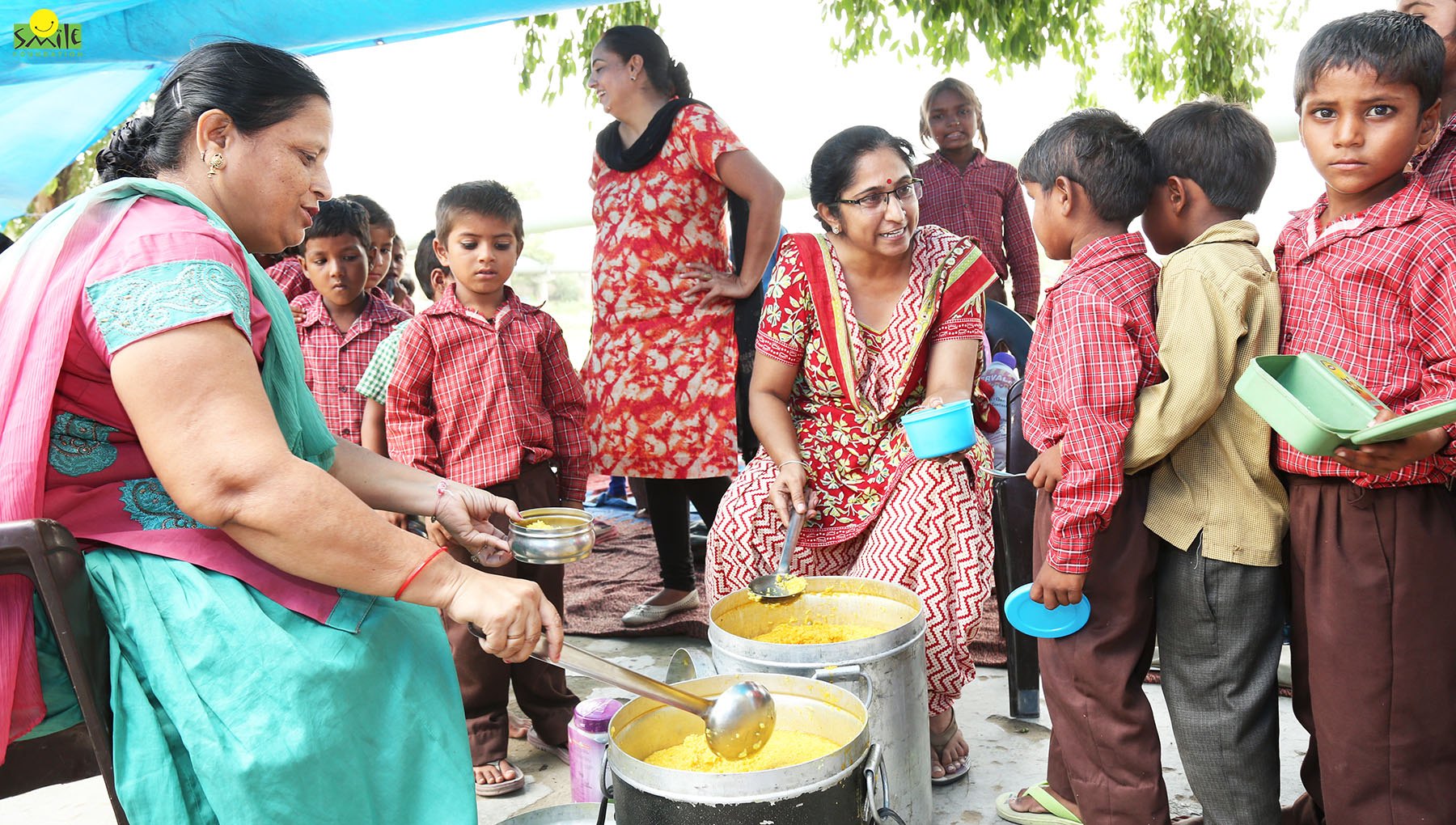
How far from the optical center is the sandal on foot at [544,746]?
2.93 metres

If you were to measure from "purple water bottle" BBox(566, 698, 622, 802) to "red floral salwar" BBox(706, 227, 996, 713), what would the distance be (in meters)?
0.65

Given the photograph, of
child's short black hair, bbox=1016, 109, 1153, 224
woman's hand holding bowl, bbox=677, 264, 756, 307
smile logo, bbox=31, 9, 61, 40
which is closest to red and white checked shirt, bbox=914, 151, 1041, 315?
woman's hand holding bowl, bbox=677, 264, 756, 307

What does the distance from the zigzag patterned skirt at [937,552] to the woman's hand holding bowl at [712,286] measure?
4.20ft

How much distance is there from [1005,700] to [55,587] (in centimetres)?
268

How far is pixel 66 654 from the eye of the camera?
1.29 meters

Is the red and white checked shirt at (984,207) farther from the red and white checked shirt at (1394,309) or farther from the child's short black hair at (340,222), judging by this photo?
the red and white checked shirt at (1394,309)

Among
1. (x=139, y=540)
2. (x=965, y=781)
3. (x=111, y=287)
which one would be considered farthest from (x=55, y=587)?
(x=965, y=781)

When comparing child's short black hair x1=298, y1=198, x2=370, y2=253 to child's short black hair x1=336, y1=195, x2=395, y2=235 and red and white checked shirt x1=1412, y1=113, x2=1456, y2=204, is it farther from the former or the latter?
red and white checked shirt x1=1412, y1=113, x2=1456, y2=204

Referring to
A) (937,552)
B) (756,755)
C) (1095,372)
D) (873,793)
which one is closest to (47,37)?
(937,552)

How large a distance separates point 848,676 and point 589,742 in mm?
655

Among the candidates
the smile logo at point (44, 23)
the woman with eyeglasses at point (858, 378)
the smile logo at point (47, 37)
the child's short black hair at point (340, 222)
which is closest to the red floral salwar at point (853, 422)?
the woman with eyeglasses at point (858, 378)

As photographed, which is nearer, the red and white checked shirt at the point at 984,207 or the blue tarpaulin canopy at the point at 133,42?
the blue tarpaulin canopy at the point at 133,42

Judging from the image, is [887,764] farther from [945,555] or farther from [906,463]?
[906,463]

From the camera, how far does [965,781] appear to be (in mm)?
2645
